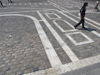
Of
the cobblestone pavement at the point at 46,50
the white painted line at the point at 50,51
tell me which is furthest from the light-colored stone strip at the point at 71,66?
the white painted line at the point at 50,51

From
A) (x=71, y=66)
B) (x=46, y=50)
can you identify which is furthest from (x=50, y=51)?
(x=71, y=66)

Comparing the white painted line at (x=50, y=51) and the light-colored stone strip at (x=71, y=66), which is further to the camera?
the white painted line at (x=50, y=51)

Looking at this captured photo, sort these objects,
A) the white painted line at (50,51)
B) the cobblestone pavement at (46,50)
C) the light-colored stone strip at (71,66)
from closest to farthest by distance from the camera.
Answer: the light-colored stone strip at (71,66) < the cobblestone pavement at (46,50) < the white painted line at (50,51)

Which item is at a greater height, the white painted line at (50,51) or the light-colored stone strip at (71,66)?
the white painted line at (50,51)

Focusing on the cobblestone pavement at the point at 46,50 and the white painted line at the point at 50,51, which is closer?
the cobblestone pavement at the point at 46,50

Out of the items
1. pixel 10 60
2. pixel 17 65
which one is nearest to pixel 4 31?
pixel 10 60

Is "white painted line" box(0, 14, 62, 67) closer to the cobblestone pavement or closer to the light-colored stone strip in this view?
the cobblestone pavement

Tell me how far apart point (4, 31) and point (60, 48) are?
4.70 m

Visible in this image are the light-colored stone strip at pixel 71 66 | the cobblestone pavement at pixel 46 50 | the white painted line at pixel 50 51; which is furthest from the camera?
the white painted line at pixel 50 51

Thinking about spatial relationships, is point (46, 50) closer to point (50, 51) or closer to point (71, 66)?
point (50, 51)

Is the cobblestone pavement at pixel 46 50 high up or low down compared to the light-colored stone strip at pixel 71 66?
up

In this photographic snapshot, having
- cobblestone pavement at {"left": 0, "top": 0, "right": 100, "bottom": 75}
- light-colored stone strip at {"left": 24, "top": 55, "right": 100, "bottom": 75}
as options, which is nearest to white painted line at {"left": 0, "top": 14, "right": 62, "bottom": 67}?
cobblestone pavement at {"left": 0, "top": 0, "right": 100, "bottom": 75}

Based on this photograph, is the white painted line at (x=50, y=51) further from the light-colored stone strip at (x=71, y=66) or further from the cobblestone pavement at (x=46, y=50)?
the light-colored stone strip at (x=71, y=66)

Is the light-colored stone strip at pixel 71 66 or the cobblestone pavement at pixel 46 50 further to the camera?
the cobblestone pavement at pixel 46 50
